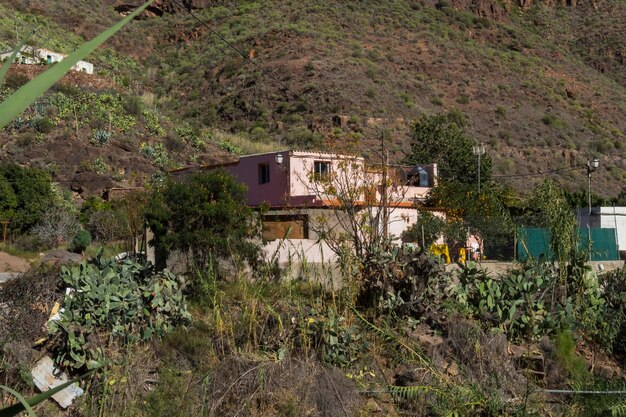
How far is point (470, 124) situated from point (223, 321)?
145ft

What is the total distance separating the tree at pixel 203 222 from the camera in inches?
503

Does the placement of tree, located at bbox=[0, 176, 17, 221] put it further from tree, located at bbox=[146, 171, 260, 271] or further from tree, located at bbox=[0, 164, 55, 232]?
tree, located at bbox=[146, 171, 260, 271]

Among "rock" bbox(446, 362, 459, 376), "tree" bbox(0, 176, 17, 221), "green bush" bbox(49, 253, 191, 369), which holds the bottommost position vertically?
"rock" bbox(446, 362, 459, 376)

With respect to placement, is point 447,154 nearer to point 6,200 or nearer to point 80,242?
point 80,242

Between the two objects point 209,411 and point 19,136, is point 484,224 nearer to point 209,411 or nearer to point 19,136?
point 209,411

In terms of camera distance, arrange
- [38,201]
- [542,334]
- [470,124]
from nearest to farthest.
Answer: [542,334], [38,201], [470,124]

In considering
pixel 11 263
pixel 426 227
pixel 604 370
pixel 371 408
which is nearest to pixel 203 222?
pixel 371 408

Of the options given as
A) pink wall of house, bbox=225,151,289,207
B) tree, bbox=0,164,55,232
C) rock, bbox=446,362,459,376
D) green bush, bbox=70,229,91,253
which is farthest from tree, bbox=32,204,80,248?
rock, bbox=446,362,459,376

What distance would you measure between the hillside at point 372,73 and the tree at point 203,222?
2358 centimetres

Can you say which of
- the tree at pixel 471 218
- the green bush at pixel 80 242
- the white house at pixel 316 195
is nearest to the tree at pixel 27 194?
the green bush at pixel 80 242

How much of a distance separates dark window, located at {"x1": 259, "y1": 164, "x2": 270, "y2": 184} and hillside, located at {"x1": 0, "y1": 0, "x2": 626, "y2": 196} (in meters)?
9.22

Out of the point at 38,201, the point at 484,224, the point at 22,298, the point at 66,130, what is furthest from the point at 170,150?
the point at 22,298

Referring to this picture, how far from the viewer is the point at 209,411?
24.3 feet

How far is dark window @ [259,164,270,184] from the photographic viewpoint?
29.1m
